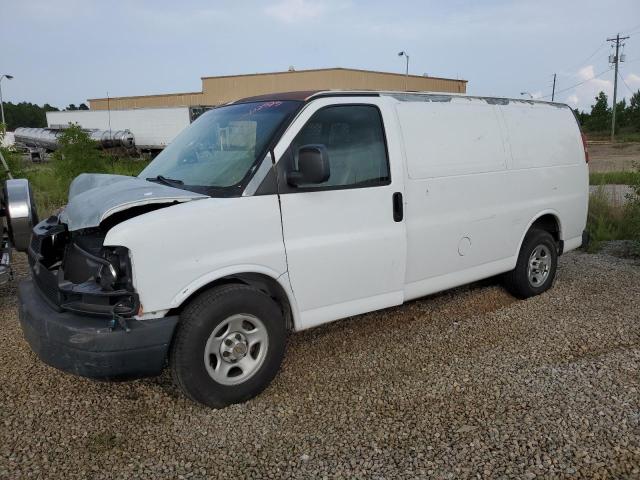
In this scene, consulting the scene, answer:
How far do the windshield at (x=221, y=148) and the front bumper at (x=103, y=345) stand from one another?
3.33 ft

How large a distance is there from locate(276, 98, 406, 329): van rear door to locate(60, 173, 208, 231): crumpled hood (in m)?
0.74

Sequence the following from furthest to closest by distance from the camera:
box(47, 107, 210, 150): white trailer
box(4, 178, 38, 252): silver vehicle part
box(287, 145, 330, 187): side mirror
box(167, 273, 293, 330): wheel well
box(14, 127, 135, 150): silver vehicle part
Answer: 1. box(14, 127, 135, 150): silver vehicle part
2. box(47, 107, 210, 150): white trailer
3. box(4, 178, 38, 252): silver vehicle part
4. box(287, 145, 330, 187): side mirror
5. box(167, 273, 293, 330): wheel well

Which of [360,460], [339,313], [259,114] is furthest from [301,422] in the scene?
[259,114]

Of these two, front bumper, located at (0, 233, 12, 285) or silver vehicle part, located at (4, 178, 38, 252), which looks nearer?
silver vehicle part, located at (4, 178, 38, 252)

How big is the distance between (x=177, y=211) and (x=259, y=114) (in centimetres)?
117

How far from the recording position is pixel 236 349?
3635 millimetres

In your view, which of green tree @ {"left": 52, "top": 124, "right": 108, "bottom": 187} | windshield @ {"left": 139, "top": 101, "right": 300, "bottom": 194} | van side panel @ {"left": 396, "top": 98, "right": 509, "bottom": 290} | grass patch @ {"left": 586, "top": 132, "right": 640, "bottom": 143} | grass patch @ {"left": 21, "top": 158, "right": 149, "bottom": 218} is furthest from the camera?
grass patch @ {"left": 586, "top": 132, "right": 640, "bottom": 143}

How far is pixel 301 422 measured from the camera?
354 centimetres

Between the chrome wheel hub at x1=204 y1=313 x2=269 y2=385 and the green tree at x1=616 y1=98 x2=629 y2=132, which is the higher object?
the green tree at x1=616 y1=98 x2=629 y2=132

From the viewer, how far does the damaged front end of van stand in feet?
10.7

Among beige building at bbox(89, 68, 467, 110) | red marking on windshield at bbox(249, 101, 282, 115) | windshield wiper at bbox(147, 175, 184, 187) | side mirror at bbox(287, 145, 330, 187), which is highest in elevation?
beige building at bbox(89, 68, 467, 110)

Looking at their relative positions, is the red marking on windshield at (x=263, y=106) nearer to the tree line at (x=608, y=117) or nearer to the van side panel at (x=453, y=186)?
the van side panel at (x=453, y=186)

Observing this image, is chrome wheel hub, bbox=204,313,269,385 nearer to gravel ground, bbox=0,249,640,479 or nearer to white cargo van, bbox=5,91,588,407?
white cargo van, bbox=5,91,588,407

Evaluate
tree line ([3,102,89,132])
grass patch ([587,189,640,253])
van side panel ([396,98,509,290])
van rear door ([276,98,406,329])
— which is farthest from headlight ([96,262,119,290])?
tree line ([3,102,89,132])
